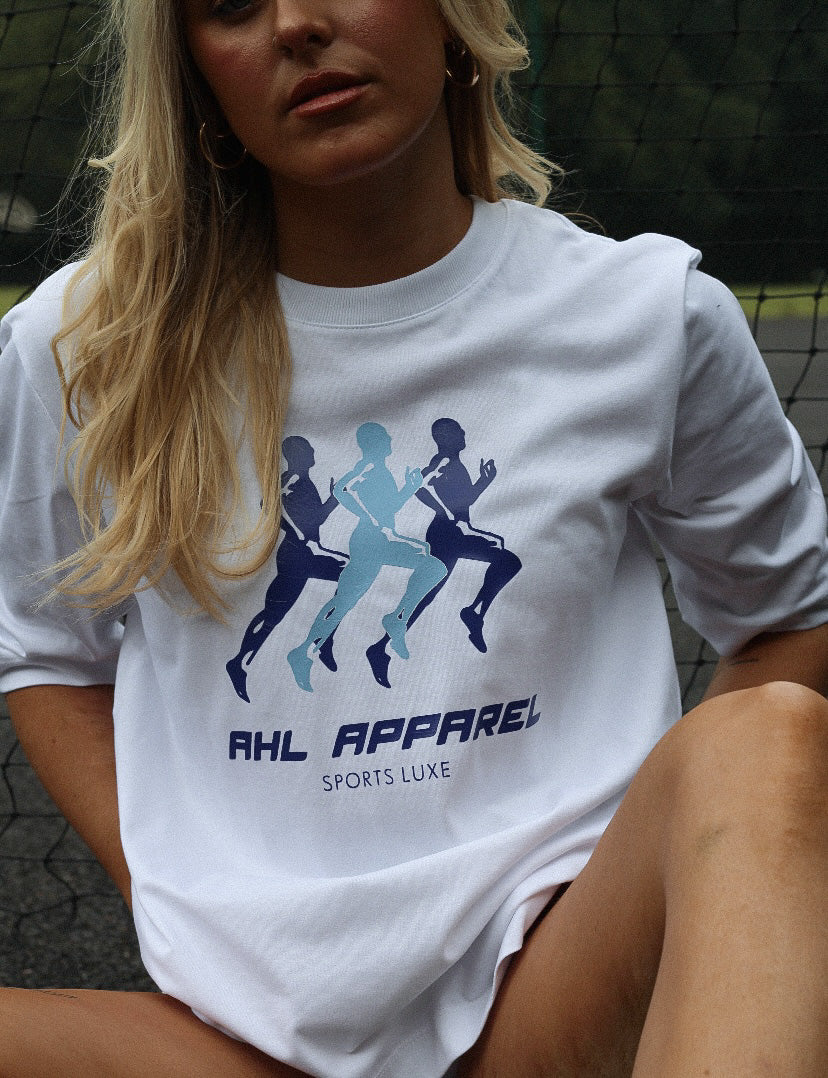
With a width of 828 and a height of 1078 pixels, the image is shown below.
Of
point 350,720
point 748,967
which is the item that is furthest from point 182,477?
point 748,967

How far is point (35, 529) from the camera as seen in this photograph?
123 cm

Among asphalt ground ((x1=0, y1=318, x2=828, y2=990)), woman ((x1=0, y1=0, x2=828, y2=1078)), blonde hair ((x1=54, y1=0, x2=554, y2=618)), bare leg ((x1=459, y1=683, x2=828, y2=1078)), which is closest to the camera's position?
bare leg ((x1=459, y1=683, x2=828, y2=1078))

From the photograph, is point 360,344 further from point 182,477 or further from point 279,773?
point 279,773

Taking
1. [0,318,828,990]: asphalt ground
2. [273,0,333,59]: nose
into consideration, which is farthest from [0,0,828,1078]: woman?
[0,318,828,990]: asphalt ground

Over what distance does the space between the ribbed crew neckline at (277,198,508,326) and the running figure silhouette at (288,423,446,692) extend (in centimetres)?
14

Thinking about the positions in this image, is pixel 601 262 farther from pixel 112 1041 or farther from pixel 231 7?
pixel 112 1041

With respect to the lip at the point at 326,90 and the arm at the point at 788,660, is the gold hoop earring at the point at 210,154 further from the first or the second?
the arm at the point at 788,660

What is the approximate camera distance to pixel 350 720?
3.55 feet

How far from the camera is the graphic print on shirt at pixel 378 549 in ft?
3.56

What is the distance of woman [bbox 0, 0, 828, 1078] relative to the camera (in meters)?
1.02

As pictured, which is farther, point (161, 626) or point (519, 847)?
point (161, 626)

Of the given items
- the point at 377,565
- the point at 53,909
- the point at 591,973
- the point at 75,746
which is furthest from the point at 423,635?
the point at 53,909

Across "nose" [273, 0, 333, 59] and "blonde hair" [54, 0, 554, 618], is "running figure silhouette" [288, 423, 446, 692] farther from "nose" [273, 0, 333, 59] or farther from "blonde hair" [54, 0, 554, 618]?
"nose" [273, 0, 333, 59]

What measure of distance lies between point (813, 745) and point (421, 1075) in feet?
1.36
